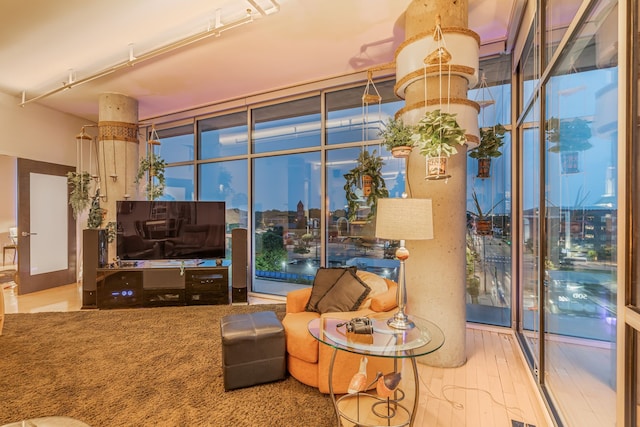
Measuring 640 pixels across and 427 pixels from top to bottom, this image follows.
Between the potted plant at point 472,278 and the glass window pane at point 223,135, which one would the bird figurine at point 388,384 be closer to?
the potted plant at point 472,278

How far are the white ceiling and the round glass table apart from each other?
2.76 m

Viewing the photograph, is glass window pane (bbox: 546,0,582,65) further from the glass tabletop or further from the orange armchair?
the orange armchair

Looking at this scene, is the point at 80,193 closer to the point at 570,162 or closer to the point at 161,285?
the point at 161,285

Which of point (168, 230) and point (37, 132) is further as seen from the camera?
point (37, 132)

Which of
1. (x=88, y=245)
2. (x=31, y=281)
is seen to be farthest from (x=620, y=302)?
(x=31, y=281)

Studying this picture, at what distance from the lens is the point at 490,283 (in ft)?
11.8

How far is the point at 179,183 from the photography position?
590 cm

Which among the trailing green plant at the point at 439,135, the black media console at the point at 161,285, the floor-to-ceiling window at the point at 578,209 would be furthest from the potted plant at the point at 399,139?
the black media console at the point at 161,285

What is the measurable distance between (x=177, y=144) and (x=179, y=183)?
0.75 metres

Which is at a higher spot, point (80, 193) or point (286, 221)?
point (80, 193)

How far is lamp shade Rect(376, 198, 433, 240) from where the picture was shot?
1.93 metres

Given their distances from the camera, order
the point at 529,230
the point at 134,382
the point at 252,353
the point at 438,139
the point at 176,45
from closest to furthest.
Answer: the point at 438,139
the point at 252,353
the point at 134,382
the point at 529,230
the point at 176,45

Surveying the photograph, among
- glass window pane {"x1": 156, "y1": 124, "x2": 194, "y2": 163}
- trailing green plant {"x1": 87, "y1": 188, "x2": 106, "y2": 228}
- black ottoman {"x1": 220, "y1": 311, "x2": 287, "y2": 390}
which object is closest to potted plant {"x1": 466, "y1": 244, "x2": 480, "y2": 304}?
black ottoman {"x1": 220, "y1": 311, "x2": 287, "y2": 390}

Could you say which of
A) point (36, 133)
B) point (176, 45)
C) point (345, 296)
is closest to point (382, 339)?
point (345, 296)
